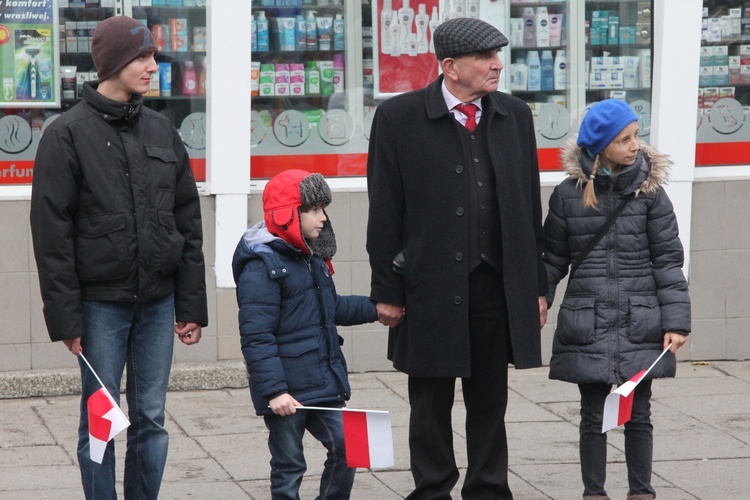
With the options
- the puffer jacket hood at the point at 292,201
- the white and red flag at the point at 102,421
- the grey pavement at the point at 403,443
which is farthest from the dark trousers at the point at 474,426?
the white and red flag at the point at 102,421

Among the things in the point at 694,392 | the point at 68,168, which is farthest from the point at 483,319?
the point at 694,392

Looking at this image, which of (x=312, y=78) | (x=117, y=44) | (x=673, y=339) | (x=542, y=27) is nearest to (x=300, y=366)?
(x=117, y=44)

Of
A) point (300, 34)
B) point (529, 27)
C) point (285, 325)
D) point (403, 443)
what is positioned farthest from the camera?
point (529, 27)

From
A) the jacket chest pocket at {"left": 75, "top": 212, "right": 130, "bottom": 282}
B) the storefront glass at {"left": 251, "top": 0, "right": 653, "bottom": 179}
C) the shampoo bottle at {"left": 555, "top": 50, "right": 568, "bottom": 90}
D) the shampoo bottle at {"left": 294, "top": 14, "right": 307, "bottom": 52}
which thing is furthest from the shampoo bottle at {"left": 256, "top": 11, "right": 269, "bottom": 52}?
the jacket chest pocket at {"left": 75, "top": 212, "right": 130, "bottom": 282}

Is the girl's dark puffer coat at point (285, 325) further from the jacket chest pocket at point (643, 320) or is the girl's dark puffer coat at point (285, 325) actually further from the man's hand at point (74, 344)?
the jacket chest pocket at point (643, 320)

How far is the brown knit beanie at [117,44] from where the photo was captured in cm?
430

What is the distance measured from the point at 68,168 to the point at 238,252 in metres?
0.65

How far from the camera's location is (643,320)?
15.7ft

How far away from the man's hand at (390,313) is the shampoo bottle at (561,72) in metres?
3.46

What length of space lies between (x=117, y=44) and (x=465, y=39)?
1.21 m

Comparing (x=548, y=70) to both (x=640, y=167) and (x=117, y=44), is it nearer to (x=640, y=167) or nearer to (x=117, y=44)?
(x=640, y=167)

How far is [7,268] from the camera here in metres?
6.91

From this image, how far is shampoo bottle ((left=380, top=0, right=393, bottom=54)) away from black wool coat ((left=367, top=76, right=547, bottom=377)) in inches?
115

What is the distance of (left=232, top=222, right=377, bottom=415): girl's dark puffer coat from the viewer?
4.27m
